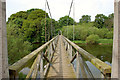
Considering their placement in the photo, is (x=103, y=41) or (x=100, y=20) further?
(x=100, y=20)

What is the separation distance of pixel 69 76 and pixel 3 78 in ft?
4.47

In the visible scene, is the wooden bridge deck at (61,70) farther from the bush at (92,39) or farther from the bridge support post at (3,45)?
the bush at (92,39)

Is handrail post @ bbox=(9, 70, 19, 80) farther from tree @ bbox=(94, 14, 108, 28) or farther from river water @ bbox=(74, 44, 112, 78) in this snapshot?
tree @ bbox=(94, 14, 108, 28)

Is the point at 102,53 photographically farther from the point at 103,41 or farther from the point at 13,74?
the point at 13,74

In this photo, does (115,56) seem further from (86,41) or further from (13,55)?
(86,41)

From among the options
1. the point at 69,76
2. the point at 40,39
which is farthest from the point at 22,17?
the point at 69,76

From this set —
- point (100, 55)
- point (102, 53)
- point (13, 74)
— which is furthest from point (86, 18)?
point (13, 74)

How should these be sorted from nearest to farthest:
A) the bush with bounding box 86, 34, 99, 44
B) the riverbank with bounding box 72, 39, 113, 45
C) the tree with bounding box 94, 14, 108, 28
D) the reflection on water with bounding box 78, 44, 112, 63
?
the reflection on water with bounding box 78, 44, 112, 63, the bush with bounding box 86, 34, 99, 44, the riverbank with bounding box 72, 39, 113, 45, the tree with bounding box 94, 14, 108, 28

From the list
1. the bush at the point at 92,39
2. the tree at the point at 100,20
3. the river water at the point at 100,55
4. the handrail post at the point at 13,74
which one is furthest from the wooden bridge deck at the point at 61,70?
the tree at the point at 100,20

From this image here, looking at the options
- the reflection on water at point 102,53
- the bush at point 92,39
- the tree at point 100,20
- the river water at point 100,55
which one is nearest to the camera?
the river water at point 100,55

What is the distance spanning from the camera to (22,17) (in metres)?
22.6

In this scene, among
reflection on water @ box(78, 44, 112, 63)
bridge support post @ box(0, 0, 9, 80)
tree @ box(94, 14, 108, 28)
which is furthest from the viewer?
tree @ box(94, 14, 108, 28)

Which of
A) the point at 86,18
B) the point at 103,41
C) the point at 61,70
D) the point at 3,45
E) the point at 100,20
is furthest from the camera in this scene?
the point at 86,18

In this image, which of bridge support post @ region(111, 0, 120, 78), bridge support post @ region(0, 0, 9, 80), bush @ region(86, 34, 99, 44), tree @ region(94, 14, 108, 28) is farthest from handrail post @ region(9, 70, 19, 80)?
tree @ region(94, 14, 108, 28)
